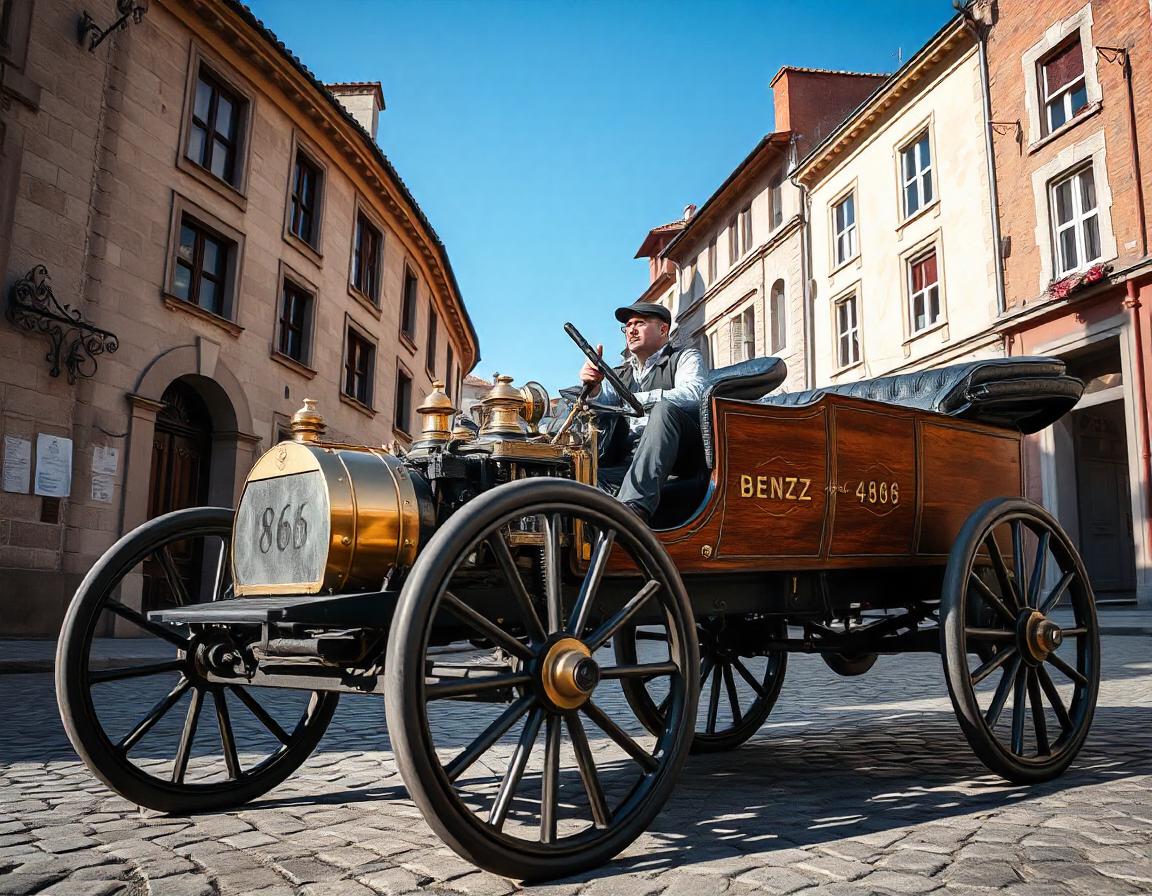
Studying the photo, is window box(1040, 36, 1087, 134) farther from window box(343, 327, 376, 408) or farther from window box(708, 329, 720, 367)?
window box(343, 327, 376, 408)

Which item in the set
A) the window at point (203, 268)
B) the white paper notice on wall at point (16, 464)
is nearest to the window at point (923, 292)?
the window at point (203, 268)

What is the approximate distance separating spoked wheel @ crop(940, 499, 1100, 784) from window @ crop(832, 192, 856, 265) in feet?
62.0

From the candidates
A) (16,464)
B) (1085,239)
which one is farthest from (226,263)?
(1085,239)

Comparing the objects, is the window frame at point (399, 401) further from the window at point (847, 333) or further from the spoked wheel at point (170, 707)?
the spoked wheel at point (170, 707)

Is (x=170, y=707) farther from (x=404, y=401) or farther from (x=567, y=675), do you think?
(x=404, y=401)

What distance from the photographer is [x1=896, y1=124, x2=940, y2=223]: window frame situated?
744 inches

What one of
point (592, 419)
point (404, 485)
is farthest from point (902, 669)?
point (404, 485)

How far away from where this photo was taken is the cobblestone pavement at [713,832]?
230 centimetres

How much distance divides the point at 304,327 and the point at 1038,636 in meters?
14.2

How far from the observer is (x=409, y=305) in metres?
21.5

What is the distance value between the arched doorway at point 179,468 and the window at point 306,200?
397 centimetres

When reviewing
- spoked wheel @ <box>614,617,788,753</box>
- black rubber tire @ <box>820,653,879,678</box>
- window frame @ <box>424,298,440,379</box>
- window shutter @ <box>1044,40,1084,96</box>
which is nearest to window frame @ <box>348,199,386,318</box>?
window frame @ <box>424,298,440,379</box>

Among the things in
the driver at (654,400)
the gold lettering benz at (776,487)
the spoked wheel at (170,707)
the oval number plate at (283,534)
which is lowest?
the spoked wheel at (170,707)

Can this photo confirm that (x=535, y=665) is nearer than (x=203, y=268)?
Yes
